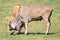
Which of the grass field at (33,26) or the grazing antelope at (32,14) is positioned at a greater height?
the grazing antelope at (32,14)

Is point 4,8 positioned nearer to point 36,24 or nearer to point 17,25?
point 36,24

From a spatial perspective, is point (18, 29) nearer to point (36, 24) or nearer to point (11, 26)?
point (11, 26)

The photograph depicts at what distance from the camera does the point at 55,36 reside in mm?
13367

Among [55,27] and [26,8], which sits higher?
[26,8]

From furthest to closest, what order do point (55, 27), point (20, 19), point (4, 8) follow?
point (4, 8) < point (55, 27) < point (20, 19)

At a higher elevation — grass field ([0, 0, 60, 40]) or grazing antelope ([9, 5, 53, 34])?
grazing antelope ([9, 5, 53, 34])

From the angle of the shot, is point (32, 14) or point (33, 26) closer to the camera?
point (32, 14)

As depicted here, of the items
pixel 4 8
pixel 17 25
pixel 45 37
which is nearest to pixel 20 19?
pixel 17 25

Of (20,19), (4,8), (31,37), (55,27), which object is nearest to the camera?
(31,37)

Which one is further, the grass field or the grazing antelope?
the grazing antelope

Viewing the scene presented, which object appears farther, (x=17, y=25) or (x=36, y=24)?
(x=36, y=24)

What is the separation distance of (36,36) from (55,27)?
10.5ft

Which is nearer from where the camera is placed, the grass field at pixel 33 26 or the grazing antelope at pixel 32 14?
the grass field at pixel 33 26

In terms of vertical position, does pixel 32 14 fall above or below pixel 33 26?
above
